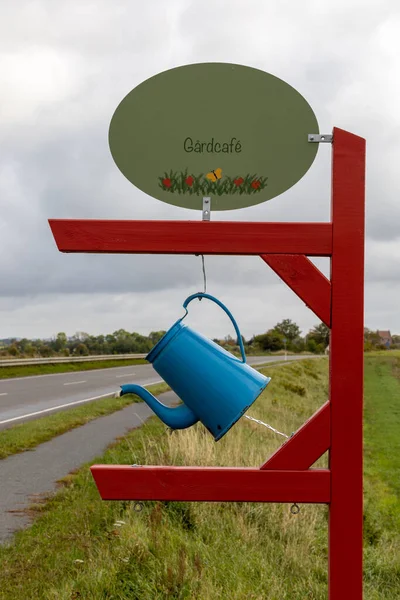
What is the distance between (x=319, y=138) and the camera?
9.34ft

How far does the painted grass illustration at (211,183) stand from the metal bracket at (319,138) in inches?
9.4

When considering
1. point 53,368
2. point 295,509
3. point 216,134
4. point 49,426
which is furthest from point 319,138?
point 53,368

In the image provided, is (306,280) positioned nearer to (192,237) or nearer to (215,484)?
(192,237)

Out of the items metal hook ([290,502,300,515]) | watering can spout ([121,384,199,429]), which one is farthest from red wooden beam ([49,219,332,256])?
metal hook ([290,502,300,515])

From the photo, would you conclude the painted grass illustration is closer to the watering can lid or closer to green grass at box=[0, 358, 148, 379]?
the watering can lid

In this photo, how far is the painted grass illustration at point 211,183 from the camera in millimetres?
2850

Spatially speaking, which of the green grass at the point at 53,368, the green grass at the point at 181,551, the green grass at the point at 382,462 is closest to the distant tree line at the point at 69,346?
the green grass at the point at 53,368

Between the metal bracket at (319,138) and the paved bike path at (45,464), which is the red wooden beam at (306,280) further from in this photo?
the paved bike path at (45,464)

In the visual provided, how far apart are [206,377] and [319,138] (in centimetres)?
104

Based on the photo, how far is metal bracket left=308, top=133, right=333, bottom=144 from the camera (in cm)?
284

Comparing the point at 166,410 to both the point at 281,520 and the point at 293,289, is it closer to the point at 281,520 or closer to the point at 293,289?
the point at 293,289

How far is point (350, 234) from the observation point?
279 centimetres

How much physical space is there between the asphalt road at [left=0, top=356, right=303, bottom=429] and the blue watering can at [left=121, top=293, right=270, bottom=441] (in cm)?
861

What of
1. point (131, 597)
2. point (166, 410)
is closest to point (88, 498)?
point (131, 597)
